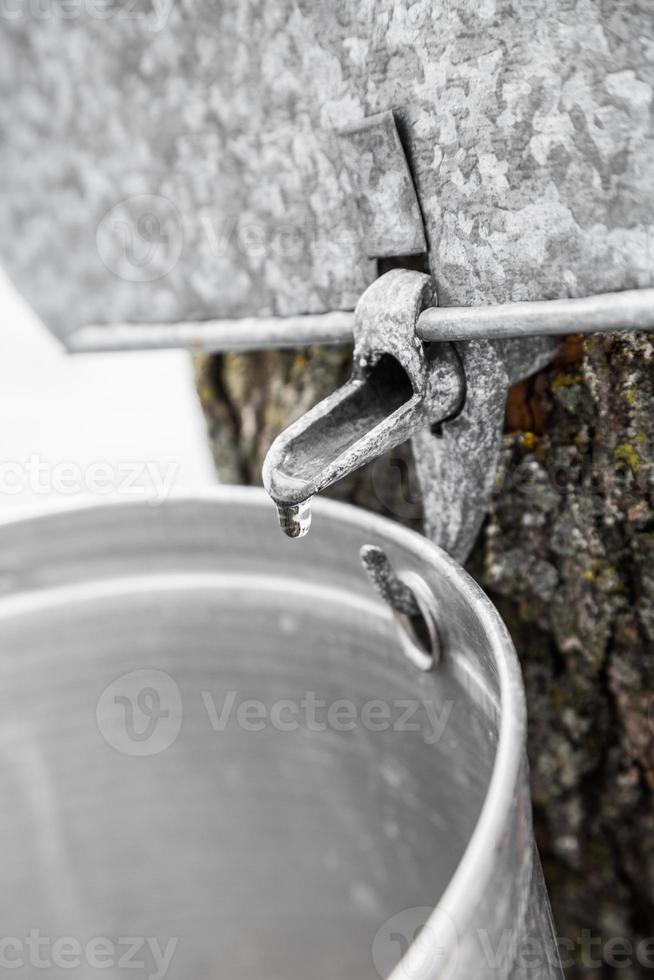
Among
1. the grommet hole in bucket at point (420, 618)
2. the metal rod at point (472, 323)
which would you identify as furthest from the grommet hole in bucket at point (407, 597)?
the metal rod at point (472, 323)

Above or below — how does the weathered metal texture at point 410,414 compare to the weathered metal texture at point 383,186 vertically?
below

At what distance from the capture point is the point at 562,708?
68 cm

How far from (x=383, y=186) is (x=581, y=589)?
34 cm

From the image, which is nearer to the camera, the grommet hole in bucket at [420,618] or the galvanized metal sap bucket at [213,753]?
the grommet hole in bucket at [420,618]

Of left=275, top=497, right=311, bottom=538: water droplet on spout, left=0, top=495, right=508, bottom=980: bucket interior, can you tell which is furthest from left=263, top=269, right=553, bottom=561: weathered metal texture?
left=0, top=495, right=508, bottom=980: bucket interior

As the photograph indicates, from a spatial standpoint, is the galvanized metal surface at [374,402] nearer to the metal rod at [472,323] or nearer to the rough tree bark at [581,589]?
the metal rod at [472,323]

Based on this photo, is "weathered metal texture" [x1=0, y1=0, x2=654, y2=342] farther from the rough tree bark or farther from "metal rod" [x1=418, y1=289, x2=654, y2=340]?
the rough tree bark

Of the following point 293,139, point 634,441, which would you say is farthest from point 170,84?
point 634,441

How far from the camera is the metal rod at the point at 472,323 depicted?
40 centimetres

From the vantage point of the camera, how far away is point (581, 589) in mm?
617

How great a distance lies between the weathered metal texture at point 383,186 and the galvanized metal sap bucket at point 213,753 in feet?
0.59

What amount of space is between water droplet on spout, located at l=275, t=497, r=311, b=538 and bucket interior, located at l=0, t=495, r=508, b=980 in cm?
15

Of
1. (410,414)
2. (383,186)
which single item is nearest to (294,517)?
(410,414)

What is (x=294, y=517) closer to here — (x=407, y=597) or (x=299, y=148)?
(x=407, y=597)
